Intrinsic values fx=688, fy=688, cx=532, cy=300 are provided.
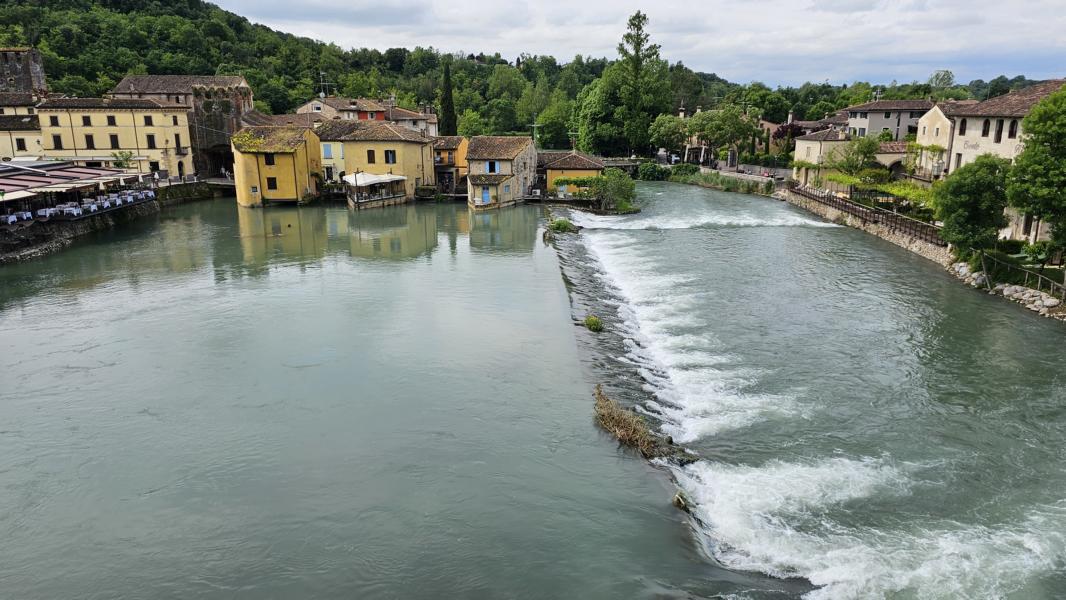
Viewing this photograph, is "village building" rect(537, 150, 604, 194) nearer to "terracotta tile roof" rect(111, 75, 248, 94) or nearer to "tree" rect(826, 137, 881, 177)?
"tree" rect(826, 137, 881, 177)

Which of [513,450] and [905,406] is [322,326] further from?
[905,406]

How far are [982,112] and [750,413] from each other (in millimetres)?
24737

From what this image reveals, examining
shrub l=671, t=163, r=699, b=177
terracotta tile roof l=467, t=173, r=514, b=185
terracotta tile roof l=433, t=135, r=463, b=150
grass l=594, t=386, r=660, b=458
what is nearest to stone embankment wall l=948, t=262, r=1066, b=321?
grass l=594, t=386, r=660, b=458

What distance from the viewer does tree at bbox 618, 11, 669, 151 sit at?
219ft

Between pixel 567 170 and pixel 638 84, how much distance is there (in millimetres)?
25959

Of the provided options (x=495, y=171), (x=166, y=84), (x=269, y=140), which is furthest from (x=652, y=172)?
(x=166, y=84)

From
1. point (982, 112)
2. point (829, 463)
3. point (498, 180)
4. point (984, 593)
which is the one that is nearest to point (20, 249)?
point (498, 180)

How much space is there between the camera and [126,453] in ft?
41.2

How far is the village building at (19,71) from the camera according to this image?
166ft

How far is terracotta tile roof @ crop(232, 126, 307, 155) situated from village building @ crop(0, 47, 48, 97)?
20.3 metres

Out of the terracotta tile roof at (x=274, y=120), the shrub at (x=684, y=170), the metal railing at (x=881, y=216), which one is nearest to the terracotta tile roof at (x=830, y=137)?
the metal railing at (x=881, y=216)

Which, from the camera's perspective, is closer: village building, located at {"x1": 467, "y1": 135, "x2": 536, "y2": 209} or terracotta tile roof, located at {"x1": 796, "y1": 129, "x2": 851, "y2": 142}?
village building, located at {"x1": 467, "y1": 135, "x2": 536, "y2": 209}

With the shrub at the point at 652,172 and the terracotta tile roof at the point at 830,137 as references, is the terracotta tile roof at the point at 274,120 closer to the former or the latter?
the shrub at the point at 652,172

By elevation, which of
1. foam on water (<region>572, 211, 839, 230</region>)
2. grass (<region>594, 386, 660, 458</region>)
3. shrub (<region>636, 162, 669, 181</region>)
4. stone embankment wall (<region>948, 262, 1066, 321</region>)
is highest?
shrub (<region>636, 162, 669, 181</region>)
